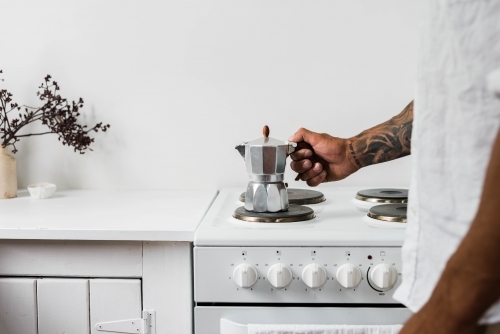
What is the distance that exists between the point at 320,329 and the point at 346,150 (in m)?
0.48

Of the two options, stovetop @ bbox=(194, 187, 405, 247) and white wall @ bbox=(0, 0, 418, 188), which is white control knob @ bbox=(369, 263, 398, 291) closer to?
stovetop @ bbox=(194, 187, 405, 247)

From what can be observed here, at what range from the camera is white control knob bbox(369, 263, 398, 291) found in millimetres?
1023

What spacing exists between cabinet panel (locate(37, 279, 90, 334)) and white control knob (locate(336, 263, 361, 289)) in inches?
20.3

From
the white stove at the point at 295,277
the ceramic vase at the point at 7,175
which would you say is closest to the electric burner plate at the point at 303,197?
the white stove at the point at 295,277

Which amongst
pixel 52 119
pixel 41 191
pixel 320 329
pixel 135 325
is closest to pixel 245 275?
pixel 320 329

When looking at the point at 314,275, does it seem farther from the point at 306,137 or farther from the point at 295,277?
the point at 306,137

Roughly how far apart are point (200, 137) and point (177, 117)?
9 centimetres

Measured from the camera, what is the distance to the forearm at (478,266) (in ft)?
1.55

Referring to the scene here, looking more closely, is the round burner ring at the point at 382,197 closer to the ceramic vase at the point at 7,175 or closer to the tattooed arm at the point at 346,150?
the tattooed arm at the point at 346,150

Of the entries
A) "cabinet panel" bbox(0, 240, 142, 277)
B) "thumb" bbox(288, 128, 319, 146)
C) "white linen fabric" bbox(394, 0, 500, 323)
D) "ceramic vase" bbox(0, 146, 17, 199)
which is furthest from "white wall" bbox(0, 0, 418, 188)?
"white linen fabric" bbox(394, 0, 500, 323)

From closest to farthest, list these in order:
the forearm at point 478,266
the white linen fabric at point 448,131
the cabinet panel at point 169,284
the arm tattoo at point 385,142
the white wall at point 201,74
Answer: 1. the forearm at point 478,266
2. the white linen fabric at point 448,131
3. the cabinet panel at point 169,284
4. the arm tattoo at point 385,142
5. the white wall at point 201,74

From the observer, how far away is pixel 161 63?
165 centimetres

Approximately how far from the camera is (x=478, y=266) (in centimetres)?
48

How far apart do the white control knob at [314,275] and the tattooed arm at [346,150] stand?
359 millimetres
